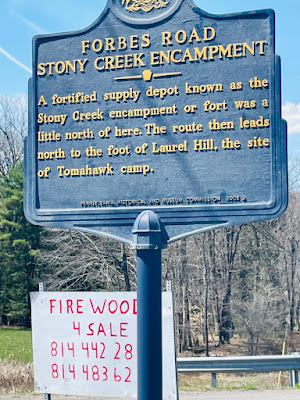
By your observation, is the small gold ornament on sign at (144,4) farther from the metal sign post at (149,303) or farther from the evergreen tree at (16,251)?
the evergreen tree at (16,251)

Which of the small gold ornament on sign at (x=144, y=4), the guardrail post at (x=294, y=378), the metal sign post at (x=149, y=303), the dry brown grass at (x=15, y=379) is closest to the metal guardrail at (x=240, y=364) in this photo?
the guardrail post at (x=294, y=378)

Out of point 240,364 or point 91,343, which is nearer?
point 91,343

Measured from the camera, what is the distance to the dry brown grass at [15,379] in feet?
26.1

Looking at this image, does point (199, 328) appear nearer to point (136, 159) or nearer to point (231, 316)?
point (231, 316)

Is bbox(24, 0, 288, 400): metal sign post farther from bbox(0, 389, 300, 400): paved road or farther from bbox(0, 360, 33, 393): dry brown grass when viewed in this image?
bbox(0, 360, 33, 393): dry brown grass

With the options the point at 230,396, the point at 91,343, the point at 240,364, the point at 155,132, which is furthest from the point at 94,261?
the point at 155,132

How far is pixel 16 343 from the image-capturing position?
27578 millimetres

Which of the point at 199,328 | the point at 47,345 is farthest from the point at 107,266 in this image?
the point at 47,345

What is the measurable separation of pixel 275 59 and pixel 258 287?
2586 cm

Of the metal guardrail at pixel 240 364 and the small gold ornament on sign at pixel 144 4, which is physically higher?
the small gold ornament on sign at pixel 144 4

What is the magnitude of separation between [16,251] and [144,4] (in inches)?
1234

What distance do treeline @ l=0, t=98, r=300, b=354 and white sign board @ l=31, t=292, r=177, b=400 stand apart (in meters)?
19.3

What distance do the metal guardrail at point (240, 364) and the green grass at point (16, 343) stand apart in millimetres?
14326

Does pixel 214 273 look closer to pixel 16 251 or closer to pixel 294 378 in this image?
pixel 16 251
